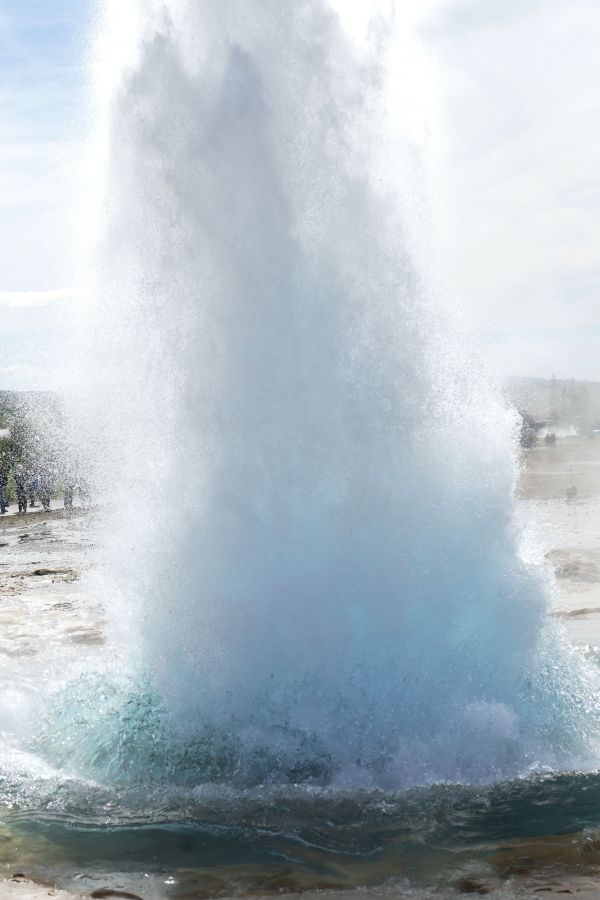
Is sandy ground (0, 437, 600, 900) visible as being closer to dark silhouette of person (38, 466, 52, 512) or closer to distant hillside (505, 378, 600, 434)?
dark silhouette of person (38, 466, 52, 512)

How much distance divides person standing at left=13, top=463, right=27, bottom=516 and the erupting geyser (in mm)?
26155

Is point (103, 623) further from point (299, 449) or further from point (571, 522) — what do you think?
point (571, 522)

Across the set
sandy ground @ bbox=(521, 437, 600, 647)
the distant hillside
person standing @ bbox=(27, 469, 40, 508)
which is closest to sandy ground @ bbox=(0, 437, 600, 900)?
sandy ground @ bbox=(521, 437, 600, 647)

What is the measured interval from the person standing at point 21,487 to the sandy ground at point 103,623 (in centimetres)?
58

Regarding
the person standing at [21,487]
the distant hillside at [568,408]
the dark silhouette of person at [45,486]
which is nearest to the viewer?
the person standing at [21,487]

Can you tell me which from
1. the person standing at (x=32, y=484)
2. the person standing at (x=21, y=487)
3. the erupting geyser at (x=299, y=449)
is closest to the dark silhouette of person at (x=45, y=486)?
the person standing at (x=32, y=484)

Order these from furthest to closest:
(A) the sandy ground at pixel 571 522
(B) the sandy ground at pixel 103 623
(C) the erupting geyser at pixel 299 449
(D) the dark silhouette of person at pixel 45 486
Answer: (D) the dark silhouette of person at pixel 45 486 < (A) the sandy ground at pixel 571 522 < (C) the erupting geyser at pixel 299 449 < (B) the sandy ground at pixel 103 623

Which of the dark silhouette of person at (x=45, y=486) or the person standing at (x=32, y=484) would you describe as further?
the person standing at (x=32, y=484)

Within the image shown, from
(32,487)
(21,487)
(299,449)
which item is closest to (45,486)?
(32,487)

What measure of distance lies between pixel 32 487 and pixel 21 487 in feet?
12.8

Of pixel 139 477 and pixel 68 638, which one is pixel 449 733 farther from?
pixel 68 638

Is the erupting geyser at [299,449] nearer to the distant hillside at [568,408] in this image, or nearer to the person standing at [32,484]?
the person standing at [32,484]

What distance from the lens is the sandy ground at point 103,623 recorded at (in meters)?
5.25

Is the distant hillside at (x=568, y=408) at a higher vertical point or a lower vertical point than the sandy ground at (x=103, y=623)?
higher
